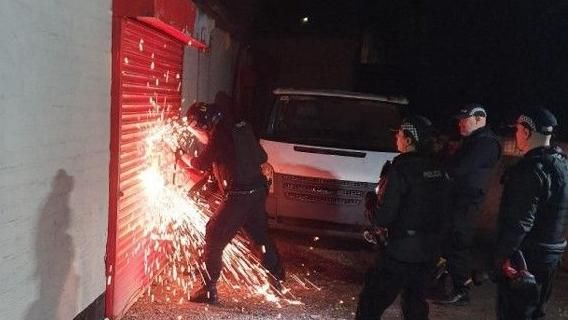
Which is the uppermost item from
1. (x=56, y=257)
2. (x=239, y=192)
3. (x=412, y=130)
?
(x=412, y=130)

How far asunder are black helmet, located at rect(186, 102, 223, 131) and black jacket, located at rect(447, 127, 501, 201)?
2440 millimetres

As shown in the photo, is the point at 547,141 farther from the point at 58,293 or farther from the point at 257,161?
the point at 58,293

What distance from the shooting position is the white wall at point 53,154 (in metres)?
2.98

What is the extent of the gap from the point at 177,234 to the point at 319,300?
1.84 m

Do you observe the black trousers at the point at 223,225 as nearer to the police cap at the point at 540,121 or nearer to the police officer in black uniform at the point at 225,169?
the police officer in black uniform at the point at 225,169

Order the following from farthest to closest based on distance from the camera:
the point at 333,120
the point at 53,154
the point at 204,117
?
the point at 333,120 < the point at 204,117 < the point at 53,154

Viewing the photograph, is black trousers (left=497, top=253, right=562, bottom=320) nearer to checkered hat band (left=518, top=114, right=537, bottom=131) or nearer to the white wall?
checkered hat band (left=518, top=114, right=537, bottom=131)

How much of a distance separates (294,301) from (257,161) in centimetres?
151

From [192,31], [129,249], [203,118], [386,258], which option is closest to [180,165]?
[203,118]

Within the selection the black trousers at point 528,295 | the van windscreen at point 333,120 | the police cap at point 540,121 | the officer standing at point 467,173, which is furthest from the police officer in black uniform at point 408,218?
the van windscreen at point 333,120

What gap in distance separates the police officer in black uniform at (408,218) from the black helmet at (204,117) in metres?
1.80

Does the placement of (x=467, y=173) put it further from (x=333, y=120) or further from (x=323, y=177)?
(x=333, y=120)

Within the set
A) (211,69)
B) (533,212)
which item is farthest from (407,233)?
(211,69)

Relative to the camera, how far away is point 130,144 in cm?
482
